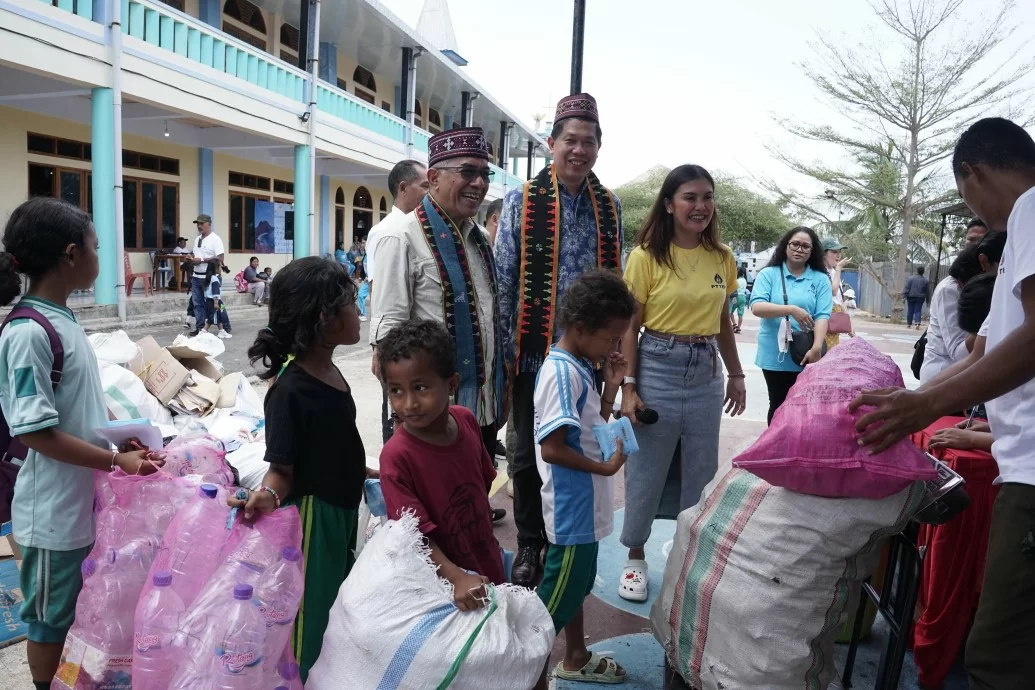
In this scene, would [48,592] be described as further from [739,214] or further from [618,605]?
[739,214]

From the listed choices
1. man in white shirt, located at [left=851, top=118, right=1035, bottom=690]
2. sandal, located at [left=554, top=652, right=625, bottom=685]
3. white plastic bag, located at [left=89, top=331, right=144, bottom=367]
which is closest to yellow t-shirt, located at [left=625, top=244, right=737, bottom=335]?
man in white shirt, located at [left=851, top=118, right=1035, bottom=690]

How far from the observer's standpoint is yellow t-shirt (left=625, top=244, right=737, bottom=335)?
3.00m

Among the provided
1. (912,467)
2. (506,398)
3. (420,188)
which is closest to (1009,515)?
(912,467)

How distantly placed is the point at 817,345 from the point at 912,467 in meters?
2.80

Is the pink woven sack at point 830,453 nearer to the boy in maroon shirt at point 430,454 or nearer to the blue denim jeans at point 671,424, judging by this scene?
the boy in maroon shirt at point 430,454

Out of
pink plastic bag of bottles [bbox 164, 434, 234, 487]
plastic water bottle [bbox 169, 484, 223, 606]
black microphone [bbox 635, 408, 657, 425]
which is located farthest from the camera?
black microphone [bbox 635, 408, 657, 425]

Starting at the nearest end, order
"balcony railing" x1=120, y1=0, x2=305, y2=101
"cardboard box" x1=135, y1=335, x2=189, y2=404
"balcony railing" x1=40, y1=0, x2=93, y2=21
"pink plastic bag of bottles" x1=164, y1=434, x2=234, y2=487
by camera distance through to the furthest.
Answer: "pink plastic bag of bottles" x1=164, y1=434, x2=234, y2=487 < "cardboard box" x1=135, y1=335, x2=189, y2=404 < "balcony railing" x1=40, y1=0, x2=93, y2=21 < "balcony railing" x1=120, y1=0, x2=305, y2=101

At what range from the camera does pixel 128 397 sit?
150 inches

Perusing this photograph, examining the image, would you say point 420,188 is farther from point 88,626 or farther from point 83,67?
point 83,67

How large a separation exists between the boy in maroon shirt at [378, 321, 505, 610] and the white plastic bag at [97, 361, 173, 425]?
2.33 metres

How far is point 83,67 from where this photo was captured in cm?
924

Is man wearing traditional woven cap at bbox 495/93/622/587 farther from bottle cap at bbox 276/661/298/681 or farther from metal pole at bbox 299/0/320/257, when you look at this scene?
metal pole at bbox 299/0/320/257

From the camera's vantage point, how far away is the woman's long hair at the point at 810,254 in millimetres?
4750

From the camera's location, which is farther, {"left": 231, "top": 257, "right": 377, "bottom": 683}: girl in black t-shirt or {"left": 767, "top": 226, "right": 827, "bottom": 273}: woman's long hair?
{"left": 767, "top": 226, "right": 827, "bottom": 273}: woman's long hair
